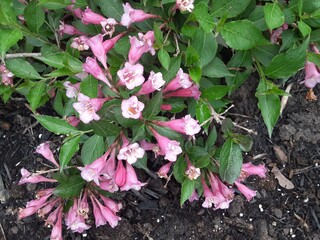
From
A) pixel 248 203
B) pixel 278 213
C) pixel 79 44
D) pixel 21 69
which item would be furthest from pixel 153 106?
pixel 278 213

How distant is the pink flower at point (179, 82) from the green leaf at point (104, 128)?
11.3 inches

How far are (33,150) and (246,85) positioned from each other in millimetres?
1315

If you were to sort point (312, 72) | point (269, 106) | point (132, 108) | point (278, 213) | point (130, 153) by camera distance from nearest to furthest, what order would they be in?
point (132, 108) → point (130, 153) → point (269, 106) → point (312, 72) → point (278, 213)

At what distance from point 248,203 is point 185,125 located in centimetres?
103

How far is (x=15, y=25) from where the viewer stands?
7.31 feet

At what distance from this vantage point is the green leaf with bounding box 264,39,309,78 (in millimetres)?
Result: 2117

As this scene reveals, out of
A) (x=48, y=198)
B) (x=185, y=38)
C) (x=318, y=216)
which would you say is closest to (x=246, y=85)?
(x=185, y=38)

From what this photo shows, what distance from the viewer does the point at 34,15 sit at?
227 centimetres

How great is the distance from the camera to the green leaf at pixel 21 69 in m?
2.37

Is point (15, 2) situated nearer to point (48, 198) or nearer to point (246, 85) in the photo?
point (48, 198)

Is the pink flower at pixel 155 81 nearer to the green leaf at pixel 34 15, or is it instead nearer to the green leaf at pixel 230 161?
the green leaf at pixel 230 161

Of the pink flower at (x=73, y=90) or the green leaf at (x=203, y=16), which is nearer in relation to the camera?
the green leaf at (x=203, y=16)

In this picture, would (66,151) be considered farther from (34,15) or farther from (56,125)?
(34,15)

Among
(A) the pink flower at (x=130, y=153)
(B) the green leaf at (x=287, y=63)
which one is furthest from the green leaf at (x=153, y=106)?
(B) the green leaf at (x=287, y=63)
